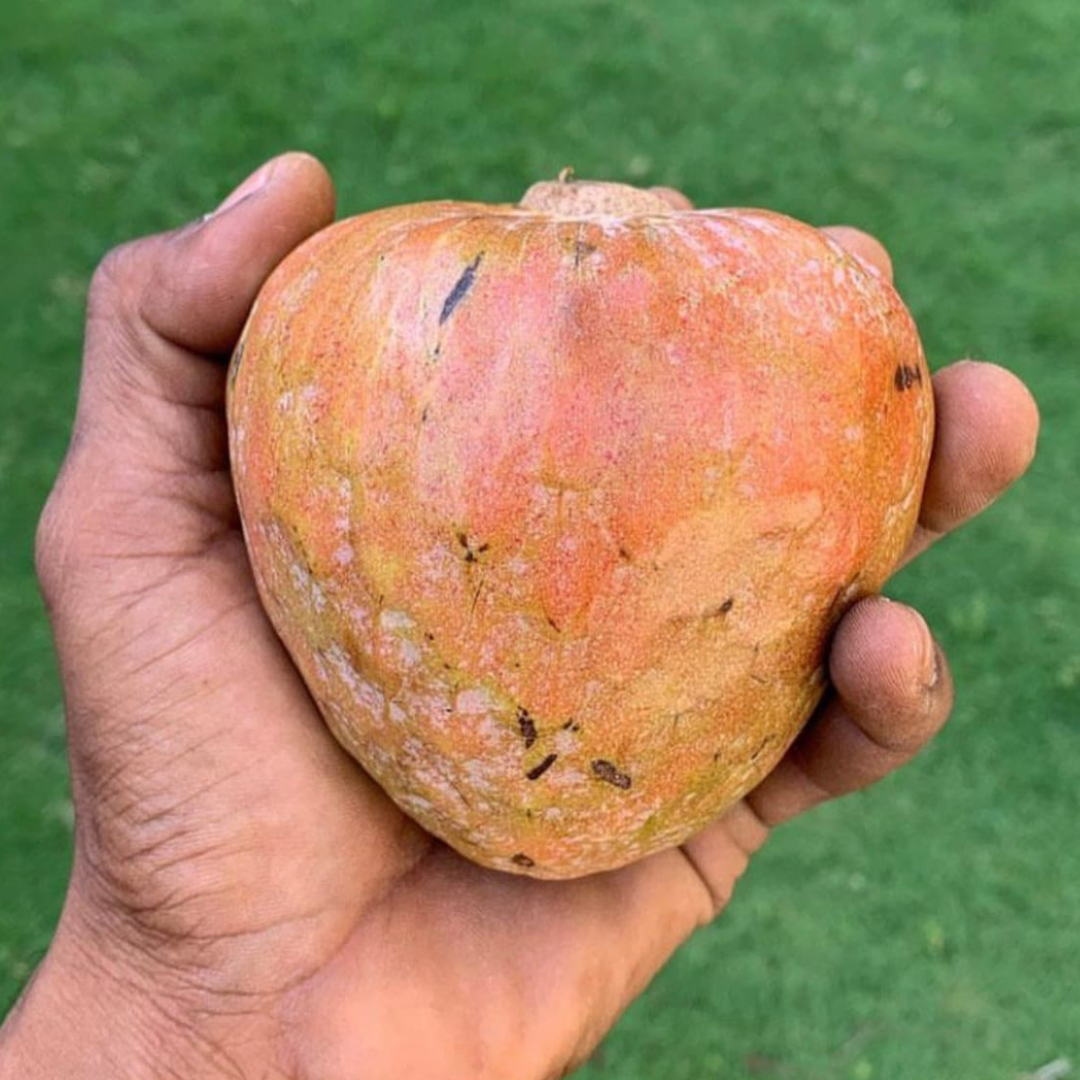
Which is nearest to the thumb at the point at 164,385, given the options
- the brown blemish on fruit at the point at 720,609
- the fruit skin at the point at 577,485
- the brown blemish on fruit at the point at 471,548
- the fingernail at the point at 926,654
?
the fruit skin at the point at 577,485

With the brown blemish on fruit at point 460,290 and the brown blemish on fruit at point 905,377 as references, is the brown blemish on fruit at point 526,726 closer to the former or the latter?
the brown blemish on fruit at point 460,290

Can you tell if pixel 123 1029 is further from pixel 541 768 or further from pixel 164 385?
pixel 164 385

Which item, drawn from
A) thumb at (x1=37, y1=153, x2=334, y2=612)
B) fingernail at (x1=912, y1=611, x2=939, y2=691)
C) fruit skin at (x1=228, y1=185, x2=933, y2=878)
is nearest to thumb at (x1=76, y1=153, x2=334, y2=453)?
thumb at (x1=37, y1=153, x2=334, y2=612)

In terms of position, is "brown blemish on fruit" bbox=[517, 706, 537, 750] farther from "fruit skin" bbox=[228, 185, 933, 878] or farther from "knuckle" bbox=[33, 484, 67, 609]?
"knuckle" bbox=[33, 484, 67, 609]

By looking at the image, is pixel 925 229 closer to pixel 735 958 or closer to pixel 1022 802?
pixel 1022 802

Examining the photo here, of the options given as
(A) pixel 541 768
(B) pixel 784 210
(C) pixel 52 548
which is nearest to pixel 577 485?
(A) pixel 541 768

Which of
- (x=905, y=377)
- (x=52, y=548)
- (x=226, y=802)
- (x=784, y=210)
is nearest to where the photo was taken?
(x=905, y=377)

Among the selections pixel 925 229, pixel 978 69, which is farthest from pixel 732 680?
pixel 978 69
